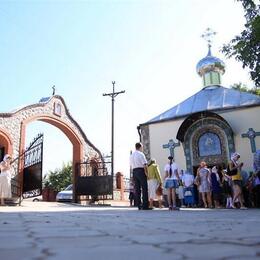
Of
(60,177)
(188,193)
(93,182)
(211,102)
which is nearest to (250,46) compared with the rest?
(188,193)

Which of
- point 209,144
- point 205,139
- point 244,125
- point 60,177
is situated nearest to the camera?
point 244,125

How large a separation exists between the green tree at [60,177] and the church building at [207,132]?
34.3m

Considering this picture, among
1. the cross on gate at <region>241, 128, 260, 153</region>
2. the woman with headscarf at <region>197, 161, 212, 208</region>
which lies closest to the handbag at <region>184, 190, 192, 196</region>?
the woman with headscarf at <region>197, 161, 212, 208</region>

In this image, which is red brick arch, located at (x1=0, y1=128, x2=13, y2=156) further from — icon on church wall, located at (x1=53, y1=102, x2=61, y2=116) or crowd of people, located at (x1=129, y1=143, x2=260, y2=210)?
crowd of people, located at (x1=129, y1=143, x2=260, y2=210)

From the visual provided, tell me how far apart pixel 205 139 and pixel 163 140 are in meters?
2.18

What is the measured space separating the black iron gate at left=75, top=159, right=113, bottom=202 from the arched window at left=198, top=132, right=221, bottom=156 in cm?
479

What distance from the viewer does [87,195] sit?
18.8 meters

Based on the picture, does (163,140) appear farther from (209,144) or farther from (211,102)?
(211,102)

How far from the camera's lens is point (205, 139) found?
1841cm

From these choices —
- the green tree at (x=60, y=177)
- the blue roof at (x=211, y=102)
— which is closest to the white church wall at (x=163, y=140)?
the blue roof at (x=211, y=102)

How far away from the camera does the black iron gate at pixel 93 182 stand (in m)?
18.1

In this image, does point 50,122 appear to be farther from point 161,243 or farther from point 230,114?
point 161,243

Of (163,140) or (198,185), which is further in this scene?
(163,140)

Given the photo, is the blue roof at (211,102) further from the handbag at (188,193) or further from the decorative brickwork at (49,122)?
the handbag at (188,193)
